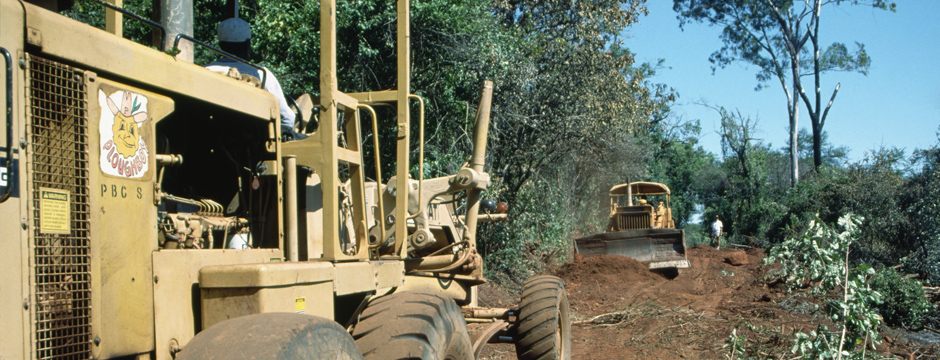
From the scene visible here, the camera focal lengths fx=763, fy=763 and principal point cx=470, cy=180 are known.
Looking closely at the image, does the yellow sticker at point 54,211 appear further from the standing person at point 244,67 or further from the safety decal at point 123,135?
the standing person at point 244,67

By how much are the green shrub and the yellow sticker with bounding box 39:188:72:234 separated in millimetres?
10920

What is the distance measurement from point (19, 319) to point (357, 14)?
33.7 ft

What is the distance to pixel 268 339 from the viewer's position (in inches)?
103

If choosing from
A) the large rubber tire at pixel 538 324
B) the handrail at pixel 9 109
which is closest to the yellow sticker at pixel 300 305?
the handrail at pixel 9 109

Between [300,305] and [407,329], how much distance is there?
0.57 m

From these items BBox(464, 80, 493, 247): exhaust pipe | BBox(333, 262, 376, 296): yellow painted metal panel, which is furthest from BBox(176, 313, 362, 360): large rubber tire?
BBox(464, 80, 493, 247): exhaust pipe

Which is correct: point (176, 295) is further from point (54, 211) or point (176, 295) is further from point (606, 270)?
point (606, 270)

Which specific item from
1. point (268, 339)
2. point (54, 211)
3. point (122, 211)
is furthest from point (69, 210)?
point (268, 339)

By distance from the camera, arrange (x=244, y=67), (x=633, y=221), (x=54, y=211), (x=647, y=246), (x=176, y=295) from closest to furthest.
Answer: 1. (x=54, y=211)
2. (x=176, y=295)
3. (x=244, y=67)
4. (x=647, y=246)
5. (x=633, y=221)

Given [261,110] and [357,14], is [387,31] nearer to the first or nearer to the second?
[357,14]

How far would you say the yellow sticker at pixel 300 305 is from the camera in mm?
3197

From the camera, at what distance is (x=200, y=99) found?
315 cm

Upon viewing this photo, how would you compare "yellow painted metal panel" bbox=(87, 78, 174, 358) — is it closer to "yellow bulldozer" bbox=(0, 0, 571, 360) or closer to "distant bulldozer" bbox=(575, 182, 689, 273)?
"yellow bulldozer" bbox=(0, 0, 571, 360)

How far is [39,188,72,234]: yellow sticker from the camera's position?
2471 mm
